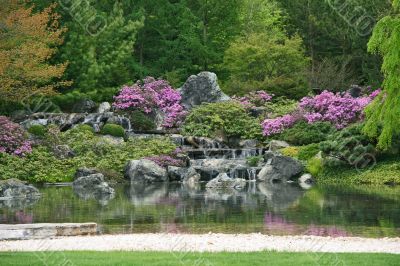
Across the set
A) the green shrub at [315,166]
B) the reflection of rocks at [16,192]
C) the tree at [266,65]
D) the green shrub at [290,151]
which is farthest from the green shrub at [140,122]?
the reflection of rocks at [16,192]

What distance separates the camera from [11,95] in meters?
36.0

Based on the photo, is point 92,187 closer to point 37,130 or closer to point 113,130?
point 37,130

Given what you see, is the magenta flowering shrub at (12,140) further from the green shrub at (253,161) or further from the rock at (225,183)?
the green shrub at (253,161)

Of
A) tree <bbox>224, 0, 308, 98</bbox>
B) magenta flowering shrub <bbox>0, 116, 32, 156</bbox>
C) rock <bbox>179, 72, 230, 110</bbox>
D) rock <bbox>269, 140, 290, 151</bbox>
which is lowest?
rock <bbox>269, 140, 290, 151</bbox>

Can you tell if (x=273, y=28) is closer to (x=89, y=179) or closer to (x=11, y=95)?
(x=11, y=95)

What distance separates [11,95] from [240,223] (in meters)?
20.4

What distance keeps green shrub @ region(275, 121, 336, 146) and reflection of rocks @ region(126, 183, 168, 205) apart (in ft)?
27.0

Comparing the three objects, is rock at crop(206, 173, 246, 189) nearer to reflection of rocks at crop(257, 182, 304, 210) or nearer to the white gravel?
reflection of rocks at crop(257, 182, 304, 210)

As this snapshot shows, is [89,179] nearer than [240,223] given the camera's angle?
No

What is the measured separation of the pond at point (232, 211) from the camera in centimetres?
1780

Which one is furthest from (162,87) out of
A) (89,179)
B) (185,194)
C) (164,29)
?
(185,194)

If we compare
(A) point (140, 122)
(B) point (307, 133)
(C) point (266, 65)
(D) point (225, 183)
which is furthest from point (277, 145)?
(C) point (266, 65)

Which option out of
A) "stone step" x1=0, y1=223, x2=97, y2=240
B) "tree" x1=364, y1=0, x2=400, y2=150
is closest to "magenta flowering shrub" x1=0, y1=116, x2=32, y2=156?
"stone step" x1=0, y1=223, x2=97, y2=240

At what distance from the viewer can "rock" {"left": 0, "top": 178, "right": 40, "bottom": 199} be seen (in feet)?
86.5
